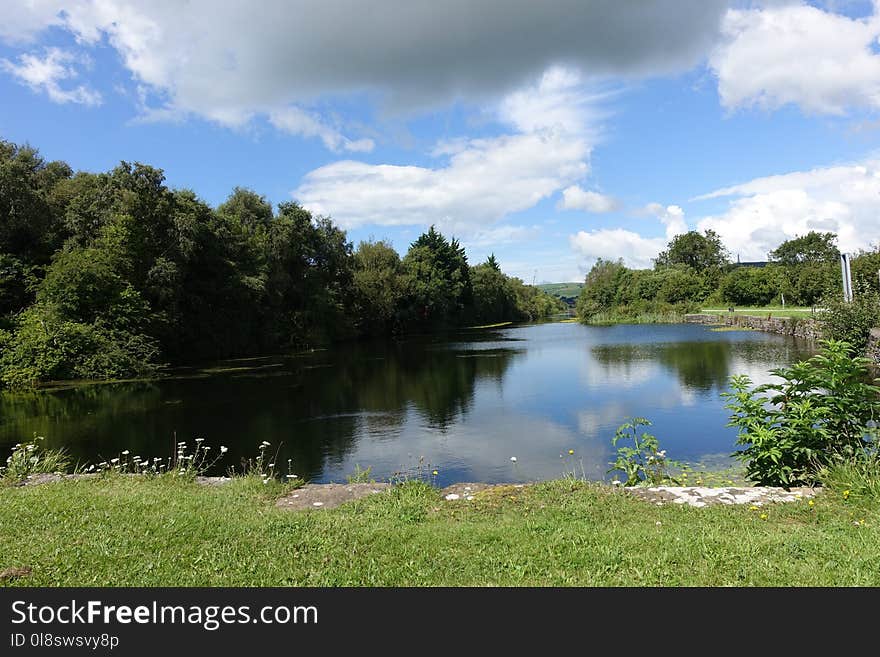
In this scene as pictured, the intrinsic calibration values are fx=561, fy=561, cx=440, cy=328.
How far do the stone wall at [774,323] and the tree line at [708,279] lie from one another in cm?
673

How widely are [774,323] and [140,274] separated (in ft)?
152

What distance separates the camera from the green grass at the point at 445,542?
4.09 m

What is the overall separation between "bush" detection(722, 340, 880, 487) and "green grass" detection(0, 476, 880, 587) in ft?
3.07

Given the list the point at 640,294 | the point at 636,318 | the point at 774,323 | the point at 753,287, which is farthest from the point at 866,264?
the point at 640,294

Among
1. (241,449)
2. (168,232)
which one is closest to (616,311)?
(168,232)

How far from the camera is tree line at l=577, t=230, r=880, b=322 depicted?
2505 inches

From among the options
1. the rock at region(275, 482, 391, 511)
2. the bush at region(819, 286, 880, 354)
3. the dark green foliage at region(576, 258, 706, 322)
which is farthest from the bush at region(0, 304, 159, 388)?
the dark green foliage at region(576, 258, 706, 322)

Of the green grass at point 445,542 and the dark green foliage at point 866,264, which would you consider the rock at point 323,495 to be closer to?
the green grass at point 445,542

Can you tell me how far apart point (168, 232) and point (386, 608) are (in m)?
37.0

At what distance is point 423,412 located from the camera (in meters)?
18.8

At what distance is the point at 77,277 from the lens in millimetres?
28734

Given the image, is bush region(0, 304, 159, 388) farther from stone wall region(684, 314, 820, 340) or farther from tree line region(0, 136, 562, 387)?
stone wall region(684, 314, 820, 340)

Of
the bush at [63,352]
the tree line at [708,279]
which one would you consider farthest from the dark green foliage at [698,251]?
the bush at [63,352]

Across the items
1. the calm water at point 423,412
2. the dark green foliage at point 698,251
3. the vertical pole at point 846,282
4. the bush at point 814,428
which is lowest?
the calm water at point 423,412
